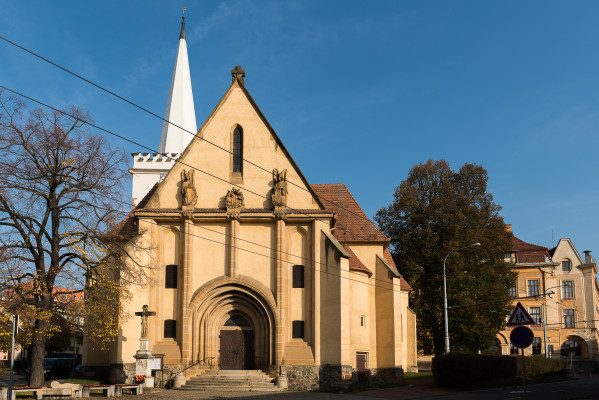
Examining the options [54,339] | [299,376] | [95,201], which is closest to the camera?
[95,201]

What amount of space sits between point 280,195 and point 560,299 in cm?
4810

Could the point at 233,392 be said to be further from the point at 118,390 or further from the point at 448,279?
the point at 448,279

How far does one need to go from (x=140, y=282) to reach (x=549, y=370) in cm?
3299

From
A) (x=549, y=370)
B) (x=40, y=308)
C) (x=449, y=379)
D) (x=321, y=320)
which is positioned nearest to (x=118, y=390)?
(x=40, y=308)

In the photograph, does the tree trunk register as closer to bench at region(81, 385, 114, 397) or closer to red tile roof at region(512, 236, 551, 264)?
bench at region(81, 385, 114, 397)

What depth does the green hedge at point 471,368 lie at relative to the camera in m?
31.5

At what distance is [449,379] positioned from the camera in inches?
1234

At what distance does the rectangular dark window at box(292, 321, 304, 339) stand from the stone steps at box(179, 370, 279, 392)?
2.36 meters

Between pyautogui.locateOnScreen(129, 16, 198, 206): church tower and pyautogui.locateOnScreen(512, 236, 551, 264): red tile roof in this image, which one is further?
pyautogui.locateOnScreen(512, 236, 551, 264): red tile roof

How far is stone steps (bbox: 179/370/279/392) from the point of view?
1096 inches

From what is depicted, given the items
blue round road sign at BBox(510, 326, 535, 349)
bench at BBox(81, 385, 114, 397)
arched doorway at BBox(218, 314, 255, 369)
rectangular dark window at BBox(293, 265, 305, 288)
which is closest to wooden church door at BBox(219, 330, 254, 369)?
arched doorway at BBox(218, 314, 255, 369)

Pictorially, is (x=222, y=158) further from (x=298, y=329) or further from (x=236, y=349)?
(x=236, y=349)

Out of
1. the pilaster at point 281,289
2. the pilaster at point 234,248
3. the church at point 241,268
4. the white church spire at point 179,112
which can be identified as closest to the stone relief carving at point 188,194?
the church at point 241,268

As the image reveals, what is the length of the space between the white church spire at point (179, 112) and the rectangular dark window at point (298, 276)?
712 inches
